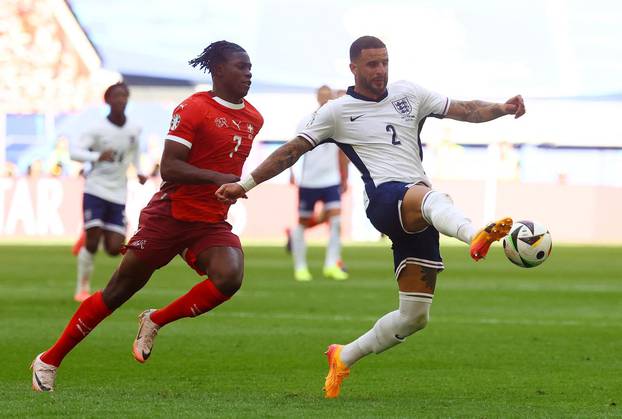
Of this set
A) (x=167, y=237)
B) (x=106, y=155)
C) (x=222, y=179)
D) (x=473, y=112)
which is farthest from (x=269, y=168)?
(x=106, y=155)

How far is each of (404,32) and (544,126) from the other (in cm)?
717

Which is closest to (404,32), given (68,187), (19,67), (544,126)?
(544,126)

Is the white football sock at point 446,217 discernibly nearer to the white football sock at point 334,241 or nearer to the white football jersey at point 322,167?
the white football sock at point 334,241

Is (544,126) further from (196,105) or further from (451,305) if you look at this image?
(196,105)

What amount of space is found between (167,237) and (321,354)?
2.56m

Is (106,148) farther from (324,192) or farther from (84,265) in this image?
(324,192)

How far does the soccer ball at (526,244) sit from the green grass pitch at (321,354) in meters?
0.87

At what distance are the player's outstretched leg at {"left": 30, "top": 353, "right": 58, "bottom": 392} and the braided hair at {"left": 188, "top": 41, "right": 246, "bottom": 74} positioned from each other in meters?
2.18

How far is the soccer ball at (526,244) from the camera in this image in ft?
24.4

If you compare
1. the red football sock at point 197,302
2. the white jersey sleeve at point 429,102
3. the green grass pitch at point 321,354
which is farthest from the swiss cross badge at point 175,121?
the green grass pitch at point 321,354

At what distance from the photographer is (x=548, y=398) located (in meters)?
8.55

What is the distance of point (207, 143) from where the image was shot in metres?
9.00

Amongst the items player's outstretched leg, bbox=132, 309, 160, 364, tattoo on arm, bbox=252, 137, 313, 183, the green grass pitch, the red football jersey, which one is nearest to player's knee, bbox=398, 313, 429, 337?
the green grass pitch

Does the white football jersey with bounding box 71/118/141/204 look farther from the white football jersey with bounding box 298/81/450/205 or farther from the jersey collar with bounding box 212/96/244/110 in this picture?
the white football jersey with bounding box 298/81/450/205
